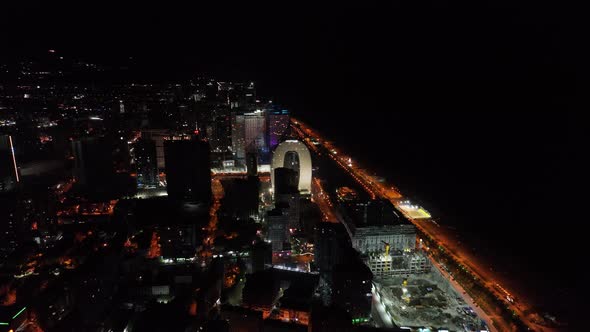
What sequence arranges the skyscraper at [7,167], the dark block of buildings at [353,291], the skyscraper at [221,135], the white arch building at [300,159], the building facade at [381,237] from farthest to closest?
the skyscraper at [221,135], the white arch building at [300,159], the skyscraper at [7,167], the building facade at [381,237], the dark block of buildings at [353,291]

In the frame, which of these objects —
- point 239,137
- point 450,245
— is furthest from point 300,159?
point 239,137

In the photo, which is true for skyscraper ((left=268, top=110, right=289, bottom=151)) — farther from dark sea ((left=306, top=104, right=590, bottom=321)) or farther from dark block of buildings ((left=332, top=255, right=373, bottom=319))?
dark block of buildings ((left=332, top=255, right=373, bottom=319))

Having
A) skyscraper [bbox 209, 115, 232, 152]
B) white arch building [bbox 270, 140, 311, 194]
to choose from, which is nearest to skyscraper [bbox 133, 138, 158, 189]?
white arch building [bbox 270, 140, 311, 194]

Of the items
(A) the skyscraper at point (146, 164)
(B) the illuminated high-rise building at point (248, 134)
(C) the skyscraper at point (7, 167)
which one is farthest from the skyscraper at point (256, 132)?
(C) the skyscraper at point (7, 167)

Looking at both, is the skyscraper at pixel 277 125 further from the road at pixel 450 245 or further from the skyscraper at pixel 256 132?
the road at pixel 450 245

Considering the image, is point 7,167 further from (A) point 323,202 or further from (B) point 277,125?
(B) point 277,125

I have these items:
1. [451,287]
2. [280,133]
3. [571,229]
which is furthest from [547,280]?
[280,133]

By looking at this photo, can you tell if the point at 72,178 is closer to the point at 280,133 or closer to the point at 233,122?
the point at 233,122
